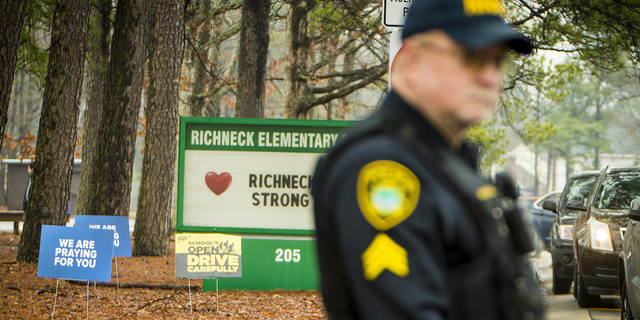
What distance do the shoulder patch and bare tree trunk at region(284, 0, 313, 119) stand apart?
2076 centimetres

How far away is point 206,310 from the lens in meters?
9.02

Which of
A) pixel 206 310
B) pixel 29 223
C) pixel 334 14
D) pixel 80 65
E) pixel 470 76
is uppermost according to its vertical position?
pixel 334 14

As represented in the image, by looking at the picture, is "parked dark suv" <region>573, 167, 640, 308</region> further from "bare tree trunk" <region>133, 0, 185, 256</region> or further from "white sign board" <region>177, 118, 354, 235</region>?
"bare tree trunk" <region>133, 0, 185, 256</region>

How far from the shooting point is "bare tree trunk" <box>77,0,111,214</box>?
58.3 ft

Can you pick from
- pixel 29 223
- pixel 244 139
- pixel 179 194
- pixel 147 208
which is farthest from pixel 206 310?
pixel 147 208

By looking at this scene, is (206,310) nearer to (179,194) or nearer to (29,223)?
(179,194)

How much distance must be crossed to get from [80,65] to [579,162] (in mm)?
66642

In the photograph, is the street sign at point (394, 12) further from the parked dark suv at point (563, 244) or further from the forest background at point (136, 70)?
the parked dark suv at point (563, 244)

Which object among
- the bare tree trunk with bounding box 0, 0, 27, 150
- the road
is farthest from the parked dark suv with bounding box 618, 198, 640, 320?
the bare tree trunk with bounding box 0, 0, 27, 150

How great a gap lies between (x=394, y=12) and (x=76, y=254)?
450cm

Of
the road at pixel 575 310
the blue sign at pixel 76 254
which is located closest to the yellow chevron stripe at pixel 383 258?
the blue sign at pixel 76 254

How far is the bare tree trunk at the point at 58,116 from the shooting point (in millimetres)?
12703

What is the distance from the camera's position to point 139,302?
9.42 meters

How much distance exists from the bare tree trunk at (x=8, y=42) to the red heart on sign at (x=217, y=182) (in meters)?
2.72
